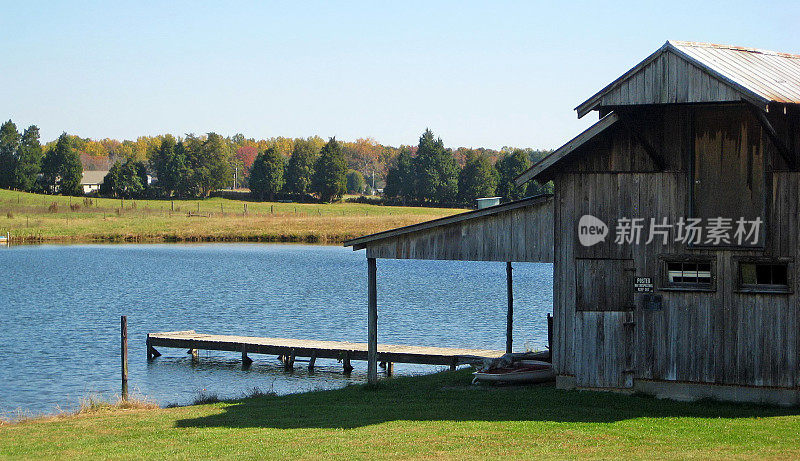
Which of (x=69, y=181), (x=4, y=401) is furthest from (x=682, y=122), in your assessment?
(x=69, y=181)

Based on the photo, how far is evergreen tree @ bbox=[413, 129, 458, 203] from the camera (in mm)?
139000

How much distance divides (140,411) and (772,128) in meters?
14.5

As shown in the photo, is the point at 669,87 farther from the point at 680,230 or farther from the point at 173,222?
the point at 173,222

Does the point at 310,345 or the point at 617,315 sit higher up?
the point at 617,315

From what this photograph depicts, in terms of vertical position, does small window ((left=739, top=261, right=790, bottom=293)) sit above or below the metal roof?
below

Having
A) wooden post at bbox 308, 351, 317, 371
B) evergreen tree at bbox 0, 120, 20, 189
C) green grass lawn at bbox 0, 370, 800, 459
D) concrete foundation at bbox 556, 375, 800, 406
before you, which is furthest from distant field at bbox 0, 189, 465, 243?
concrete foundation at bbox 556, 375, 800, 406

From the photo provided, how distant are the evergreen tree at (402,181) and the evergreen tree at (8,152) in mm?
56248

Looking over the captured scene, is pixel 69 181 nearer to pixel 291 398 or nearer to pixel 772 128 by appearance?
pixel 291 398

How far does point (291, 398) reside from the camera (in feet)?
70.8

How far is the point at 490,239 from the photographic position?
1977 cm

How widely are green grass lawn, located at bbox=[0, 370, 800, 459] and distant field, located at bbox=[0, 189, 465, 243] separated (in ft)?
230

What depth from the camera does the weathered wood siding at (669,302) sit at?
55.8 feet

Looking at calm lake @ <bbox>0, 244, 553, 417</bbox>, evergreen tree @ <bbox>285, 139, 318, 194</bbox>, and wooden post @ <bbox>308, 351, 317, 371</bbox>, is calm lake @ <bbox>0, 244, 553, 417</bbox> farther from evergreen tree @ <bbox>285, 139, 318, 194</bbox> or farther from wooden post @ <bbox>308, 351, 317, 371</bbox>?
evergreen tree @ <bbox>285, 139, 318, 194</bbox>

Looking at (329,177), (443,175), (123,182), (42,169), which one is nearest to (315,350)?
(329,177)
